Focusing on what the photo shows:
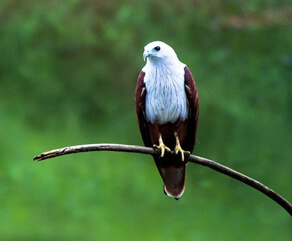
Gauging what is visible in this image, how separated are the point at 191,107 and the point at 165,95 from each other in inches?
4.2

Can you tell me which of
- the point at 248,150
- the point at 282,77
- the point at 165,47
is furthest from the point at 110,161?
the point at 165,47

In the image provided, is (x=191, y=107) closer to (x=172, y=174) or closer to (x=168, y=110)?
(x=168, y=110)

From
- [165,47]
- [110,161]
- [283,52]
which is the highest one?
[283,52]

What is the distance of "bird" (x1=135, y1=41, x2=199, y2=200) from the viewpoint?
2.39 m

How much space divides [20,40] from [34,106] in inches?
23.1

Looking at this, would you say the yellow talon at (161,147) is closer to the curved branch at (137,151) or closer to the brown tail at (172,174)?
the brown tail at (172,174)

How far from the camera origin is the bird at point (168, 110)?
2.39 meters

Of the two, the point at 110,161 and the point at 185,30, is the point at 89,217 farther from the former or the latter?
the point at 185,30

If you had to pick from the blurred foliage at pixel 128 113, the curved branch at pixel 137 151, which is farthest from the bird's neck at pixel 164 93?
the blurred foliage at pixel 128 113

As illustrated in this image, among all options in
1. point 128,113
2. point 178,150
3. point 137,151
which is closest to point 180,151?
point 178,150

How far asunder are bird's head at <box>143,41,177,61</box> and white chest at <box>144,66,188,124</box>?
36 mm

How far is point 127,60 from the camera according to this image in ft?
20.1

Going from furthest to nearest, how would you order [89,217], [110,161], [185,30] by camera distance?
[185,30] → [110,161] → [89,217]

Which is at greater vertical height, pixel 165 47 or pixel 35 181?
pixel 35 181
